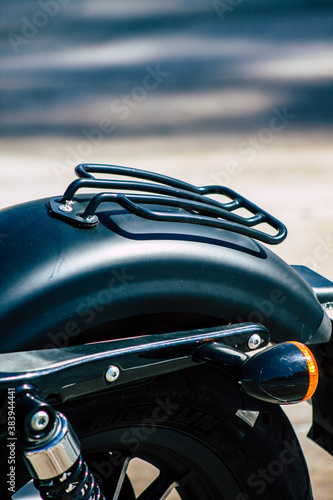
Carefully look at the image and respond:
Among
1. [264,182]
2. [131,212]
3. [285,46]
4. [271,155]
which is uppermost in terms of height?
[285,46]

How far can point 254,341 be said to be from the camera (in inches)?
45.7

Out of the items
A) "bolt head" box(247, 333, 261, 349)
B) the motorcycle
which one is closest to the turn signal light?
the motorcycle

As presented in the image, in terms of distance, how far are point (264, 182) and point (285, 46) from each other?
179 inches

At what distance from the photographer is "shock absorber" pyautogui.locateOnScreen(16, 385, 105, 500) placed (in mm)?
890

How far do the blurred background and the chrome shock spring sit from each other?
106cm

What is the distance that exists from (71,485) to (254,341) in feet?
1.31

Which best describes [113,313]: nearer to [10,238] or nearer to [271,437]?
[10,238]

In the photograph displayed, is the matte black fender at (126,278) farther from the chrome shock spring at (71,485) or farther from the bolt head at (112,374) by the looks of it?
the chrome shock spring at (71,485)

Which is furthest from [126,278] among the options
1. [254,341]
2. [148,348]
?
[254,341]

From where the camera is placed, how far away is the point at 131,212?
112cm

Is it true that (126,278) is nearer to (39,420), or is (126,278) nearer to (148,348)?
(148,348)

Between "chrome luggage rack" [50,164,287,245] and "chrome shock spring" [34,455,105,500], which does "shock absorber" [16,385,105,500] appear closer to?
"chrome shock spring" [34,455,105,500]

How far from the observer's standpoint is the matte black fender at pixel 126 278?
1006mm

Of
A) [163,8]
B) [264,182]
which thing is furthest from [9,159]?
[163,8]
